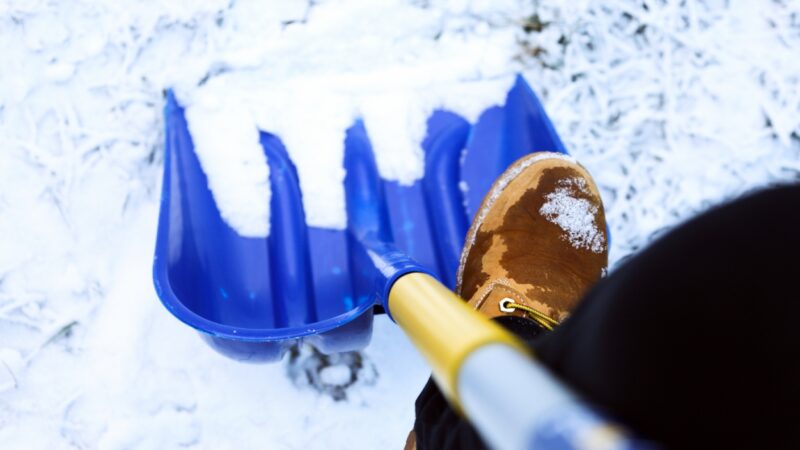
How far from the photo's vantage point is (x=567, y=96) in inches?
53.5

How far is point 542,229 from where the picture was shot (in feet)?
3.50

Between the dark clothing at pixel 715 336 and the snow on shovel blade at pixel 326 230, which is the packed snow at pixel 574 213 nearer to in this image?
the snow on shovel blade at pixel 326 230

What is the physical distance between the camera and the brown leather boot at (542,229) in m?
1.04

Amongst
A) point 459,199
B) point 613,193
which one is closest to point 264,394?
point 459,199

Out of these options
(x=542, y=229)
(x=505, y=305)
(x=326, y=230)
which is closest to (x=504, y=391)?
(x=505, y=305)

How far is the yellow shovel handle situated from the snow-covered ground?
1.49 feet

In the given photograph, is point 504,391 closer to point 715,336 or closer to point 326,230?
point 715,336

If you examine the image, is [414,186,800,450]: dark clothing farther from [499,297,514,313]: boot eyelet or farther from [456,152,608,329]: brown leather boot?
[456,152,608,329]: brown leather boot

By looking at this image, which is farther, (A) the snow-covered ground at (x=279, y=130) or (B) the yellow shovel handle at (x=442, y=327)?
(A) the snow-covered ground at (x=279, y=130)

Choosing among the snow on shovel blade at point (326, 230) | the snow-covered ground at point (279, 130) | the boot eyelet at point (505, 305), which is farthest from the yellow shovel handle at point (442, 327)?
the snow-covered ground at point (279, 130)

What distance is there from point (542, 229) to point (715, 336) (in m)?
0.65

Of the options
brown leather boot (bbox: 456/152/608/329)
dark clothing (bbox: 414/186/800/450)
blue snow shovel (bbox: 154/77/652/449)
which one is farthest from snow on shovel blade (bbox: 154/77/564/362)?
dark clothing (bbox: 414/186/800/450)

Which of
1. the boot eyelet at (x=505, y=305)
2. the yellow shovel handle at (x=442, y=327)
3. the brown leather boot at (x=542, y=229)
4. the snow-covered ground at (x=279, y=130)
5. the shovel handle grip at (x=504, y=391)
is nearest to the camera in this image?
the shovel handle grip at (x=504, y=391)

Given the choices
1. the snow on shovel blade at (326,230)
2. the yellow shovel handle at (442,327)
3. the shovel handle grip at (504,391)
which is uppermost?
the shovel handle grip at (504,391)
